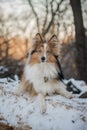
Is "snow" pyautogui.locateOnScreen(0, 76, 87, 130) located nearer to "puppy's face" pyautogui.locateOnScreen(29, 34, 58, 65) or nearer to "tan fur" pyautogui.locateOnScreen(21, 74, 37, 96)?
"tan fur" pyautogui.locateOnScreen(21, 74, 37, 96)

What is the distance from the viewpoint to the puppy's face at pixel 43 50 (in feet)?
22.6

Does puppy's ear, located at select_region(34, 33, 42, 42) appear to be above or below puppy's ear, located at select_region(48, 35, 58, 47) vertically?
above

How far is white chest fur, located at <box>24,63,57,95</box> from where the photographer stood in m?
7.19

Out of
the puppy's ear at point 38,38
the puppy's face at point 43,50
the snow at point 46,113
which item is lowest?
the snow at point 46,113

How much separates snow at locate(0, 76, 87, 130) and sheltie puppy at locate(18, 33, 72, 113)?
156 millimetres

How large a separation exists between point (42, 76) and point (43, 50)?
2.24 ft

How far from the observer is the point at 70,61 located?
37.5 m

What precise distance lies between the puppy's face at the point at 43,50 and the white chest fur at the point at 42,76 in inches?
5.2

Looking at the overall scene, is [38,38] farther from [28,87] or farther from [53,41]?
[28,87]

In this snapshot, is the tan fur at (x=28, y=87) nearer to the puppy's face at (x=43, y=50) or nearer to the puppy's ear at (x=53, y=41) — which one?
the puppy's face at (x=43, y=50)

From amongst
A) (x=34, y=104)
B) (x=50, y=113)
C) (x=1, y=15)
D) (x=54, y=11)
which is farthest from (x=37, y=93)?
(x=1, y=15)

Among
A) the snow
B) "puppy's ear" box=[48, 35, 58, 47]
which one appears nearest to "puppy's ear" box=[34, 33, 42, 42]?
"puppy's ear" box=[48, 35, 58, 47]

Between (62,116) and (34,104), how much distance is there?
0.89 metres

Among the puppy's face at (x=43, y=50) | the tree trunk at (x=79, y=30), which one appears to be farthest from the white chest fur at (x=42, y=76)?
the tree trunk at (x=79, y=30)
